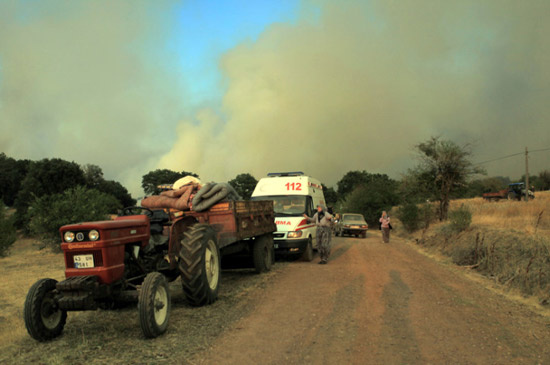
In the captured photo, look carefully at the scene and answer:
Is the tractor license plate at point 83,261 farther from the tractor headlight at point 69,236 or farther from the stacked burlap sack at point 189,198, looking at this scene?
the stacked burlap sack at point 189,198

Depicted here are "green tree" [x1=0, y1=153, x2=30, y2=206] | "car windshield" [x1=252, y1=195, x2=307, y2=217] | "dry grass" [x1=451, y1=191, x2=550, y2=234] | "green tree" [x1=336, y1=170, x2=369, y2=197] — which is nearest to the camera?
"car windshield" [x1=252, y1=195, x2=307, y2=217]

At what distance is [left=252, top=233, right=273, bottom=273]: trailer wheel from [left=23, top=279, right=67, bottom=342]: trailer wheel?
602 cm

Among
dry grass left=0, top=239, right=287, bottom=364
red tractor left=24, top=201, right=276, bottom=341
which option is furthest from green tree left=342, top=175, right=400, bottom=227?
dry grass left=0, top=239, right=287, bottom=364

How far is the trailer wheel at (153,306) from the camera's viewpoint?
5684 mm

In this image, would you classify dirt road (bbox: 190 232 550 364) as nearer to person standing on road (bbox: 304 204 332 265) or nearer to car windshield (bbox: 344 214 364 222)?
person standing on road (bbox: 304 204 332 265)

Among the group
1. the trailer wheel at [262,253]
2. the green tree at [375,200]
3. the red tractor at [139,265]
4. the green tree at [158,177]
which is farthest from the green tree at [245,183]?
the red tractor at [139,265]

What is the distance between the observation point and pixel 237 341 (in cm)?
579

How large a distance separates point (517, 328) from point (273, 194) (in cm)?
967

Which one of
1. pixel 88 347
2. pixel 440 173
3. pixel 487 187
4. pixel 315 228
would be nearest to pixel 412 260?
pixel 315 228

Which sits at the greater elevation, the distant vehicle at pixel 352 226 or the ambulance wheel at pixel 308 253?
the ambulance wheel at pixel 308 253

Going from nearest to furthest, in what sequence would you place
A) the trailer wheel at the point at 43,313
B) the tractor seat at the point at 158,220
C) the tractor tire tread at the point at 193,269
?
the trailer wheel at the point at 43,313 < the tractor tire tread at the point at 193,269 < the tractor seat at the point at 158,220

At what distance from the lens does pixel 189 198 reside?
888 cm

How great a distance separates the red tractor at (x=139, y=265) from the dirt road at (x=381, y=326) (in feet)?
3.53

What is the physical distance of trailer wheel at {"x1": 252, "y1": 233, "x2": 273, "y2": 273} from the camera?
37.9 feet
